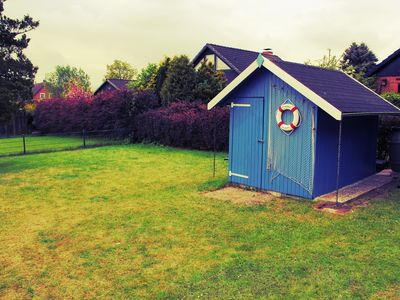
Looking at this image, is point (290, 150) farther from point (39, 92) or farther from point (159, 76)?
point (39, 92)

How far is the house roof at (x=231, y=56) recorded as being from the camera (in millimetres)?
26855

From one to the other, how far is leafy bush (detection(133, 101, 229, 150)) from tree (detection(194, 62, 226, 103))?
4.61ft

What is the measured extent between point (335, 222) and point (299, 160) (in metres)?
1.95

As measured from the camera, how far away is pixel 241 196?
902 centimetres

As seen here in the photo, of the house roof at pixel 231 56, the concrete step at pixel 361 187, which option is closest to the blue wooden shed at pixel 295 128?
the concrete step at pixel 361 187

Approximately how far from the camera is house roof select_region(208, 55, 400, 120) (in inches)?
316

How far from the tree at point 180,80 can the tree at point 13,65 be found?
24.7 feet

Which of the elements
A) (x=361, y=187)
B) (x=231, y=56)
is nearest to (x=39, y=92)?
(x=231, y=56)

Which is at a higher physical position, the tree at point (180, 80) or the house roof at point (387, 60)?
the house roof at point (387, 60)

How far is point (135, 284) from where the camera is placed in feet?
15.4

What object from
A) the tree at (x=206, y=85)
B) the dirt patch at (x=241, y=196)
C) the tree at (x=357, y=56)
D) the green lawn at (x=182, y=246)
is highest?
the tree at (x=357, y=56)

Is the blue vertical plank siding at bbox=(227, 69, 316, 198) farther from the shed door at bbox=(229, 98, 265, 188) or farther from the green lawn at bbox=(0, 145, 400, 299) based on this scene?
the green lawn at bbox=(0, 145, 400, 299)

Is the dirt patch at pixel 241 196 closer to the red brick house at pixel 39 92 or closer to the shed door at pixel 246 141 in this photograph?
the shed door at pixel 246 141

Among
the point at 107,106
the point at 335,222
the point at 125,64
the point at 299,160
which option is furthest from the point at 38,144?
the point at 125,64
